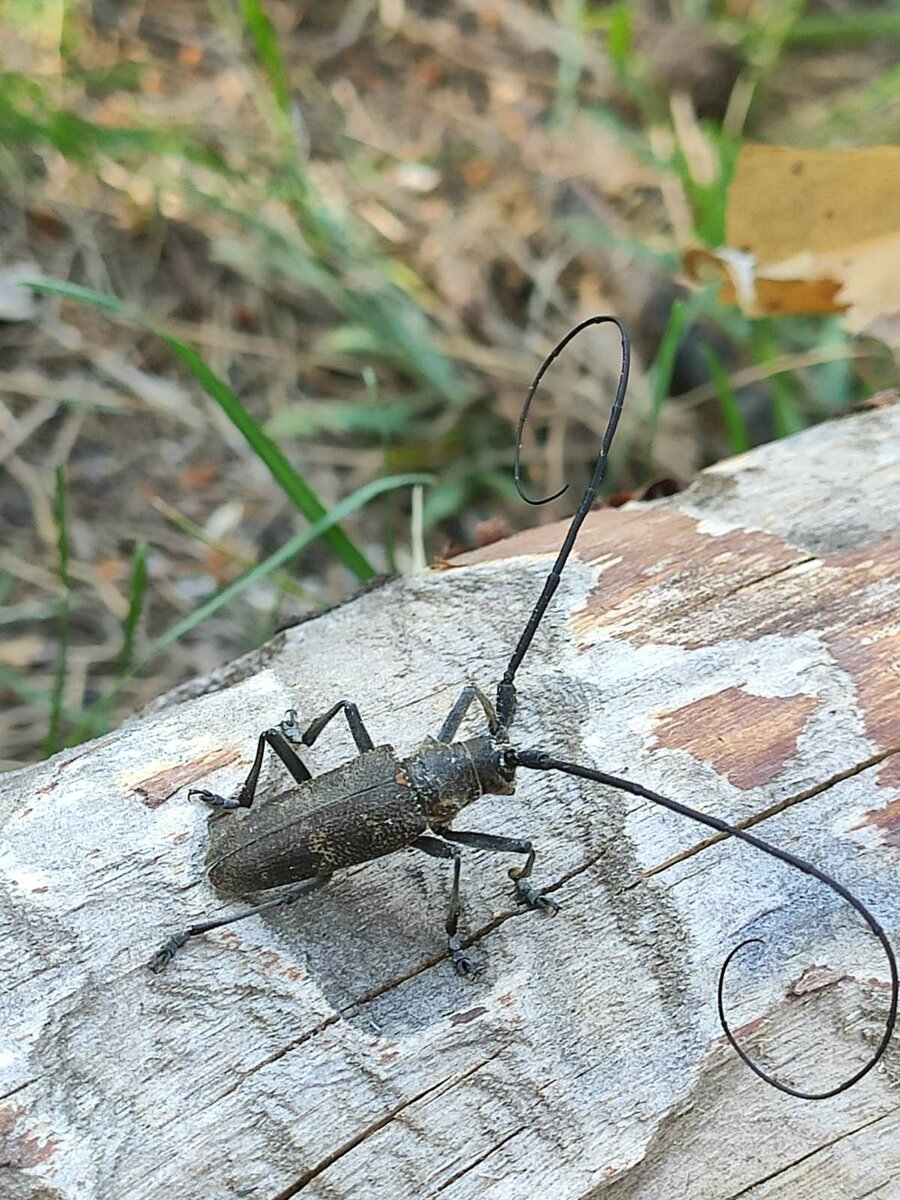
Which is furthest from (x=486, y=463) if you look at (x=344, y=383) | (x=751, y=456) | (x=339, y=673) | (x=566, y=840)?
(x=566, y=840)

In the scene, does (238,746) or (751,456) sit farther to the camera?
(751,456)

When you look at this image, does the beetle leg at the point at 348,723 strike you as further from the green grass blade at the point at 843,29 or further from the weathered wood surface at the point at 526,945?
the green grass blade at the point at 843,29

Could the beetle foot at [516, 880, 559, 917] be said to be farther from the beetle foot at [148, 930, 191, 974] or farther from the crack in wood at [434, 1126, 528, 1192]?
the beetle foot at [148, 930, 191, 974]

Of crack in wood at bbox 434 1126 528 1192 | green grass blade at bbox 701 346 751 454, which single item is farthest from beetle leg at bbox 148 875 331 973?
green grass blade at bbox 701 346 751 454

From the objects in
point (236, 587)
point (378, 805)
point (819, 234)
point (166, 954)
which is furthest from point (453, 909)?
point (819, 234)

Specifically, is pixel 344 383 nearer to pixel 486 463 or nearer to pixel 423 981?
pixel 486 463

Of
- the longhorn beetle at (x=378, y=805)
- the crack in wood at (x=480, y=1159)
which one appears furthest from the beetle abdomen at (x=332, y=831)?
the crack in wood at (x=480, y=1159)

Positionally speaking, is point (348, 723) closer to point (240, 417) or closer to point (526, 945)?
point (526, 945)
